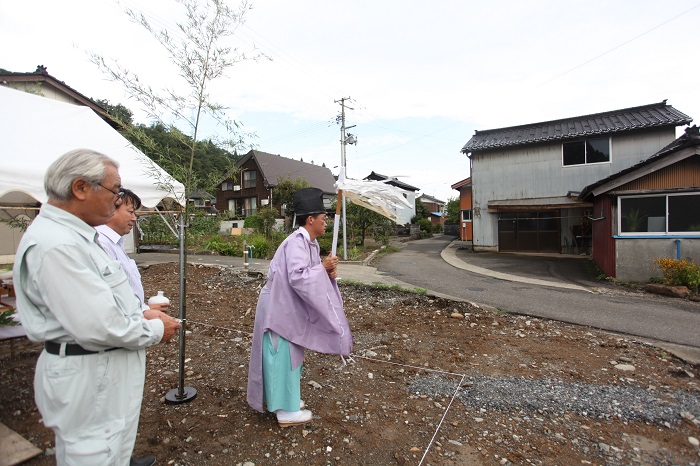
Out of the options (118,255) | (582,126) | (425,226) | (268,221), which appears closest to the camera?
(118,255)

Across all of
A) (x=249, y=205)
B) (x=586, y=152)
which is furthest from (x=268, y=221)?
(x=249, y=205)

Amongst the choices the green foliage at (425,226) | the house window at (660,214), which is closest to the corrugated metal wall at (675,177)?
the house window at (660,214)

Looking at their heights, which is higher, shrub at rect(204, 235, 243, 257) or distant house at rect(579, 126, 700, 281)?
distant house at rect(579, 126, 700, 281)

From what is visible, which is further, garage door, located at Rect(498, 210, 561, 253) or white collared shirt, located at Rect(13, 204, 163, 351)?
garage door, located at Rect(498, 210, 561, 253)

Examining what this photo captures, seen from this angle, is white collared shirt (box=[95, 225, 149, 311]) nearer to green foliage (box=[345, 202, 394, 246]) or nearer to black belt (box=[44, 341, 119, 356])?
black belt (box=[44, 341, 119, 356])

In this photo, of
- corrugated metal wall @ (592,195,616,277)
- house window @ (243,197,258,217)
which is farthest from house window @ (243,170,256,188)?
corrugated metal wall @ (592,195,616,277)

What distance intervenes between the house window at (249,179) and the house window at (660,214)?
27.9m

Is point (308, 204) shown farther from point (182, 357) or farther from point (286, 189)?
point (286, 189)

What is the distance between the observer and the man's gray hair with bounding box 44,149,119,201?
1.45 meters

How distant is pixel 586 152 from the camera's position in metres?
14.8

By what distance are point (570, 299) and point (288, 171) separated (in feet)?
95.9

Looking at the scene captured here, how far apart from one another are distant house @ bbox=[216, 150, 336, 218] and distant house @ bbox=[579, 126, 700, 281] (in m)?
22.7

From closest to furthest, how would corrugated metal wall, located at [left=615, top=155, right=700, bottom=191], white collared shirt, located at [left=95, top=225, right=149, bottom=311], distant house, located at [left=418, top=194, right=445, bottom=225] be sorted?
white collared shirt, located at [left=95, top=225, right=149, bottom=311], corrugated metal wall, located at [left=615, top=155, right=700, bottom=191], distant house, located at [left=418, top=194, right=445, bottom=225]

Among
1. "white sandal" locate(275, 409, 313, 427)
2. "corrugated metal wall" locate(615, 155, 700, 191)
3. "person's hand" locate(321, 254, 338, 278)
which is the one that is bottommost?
"white sandal" locate(275, 409, 313, 427)
